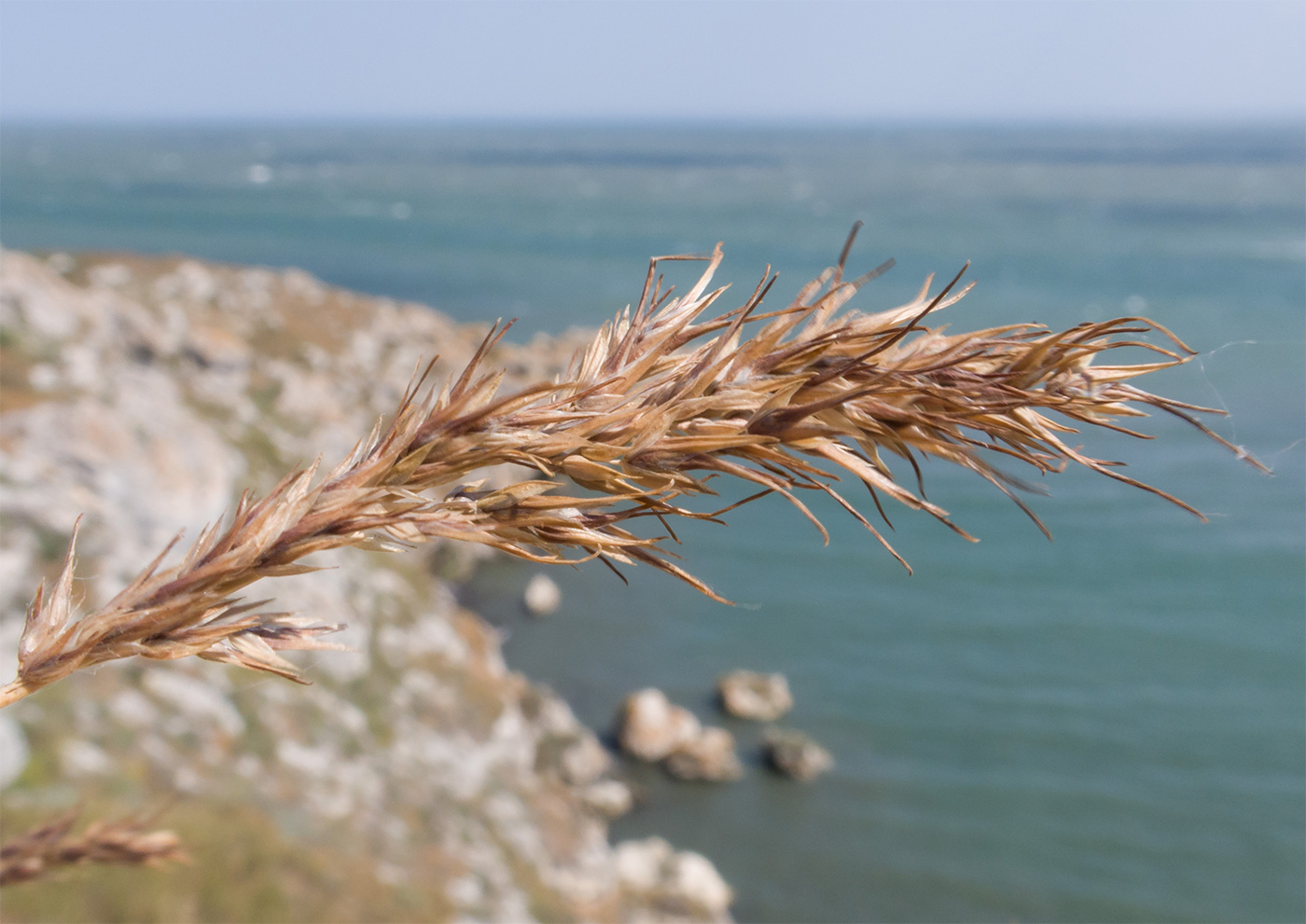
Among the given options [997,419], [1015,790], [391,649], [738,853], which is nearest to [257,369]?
[391,649]

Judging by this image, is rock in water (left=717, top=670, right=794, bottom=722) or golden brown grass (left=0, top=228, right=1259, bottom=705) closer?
golden brown grass (left=0, top=228, right=1259, bottom=705)

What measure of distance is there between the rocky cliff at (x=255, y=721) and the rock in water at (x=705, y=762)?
1.14 metres

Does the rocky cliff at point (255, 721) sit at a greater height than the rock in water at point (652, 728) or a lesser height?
greater

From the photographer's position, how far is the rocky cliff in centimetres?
647

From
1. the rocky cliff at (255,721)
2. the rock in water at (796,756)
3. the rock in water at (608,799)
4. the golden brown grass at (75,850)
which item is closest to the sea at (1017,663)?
the rock in water at (796,756)

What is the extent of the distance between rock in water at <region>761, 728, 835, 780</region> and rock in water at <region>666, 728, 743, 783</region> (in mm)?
593

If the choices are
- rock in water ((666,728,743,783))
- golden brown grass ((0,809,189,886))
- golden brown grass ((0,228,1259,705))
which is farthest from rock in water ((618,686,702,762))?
golden brown grass ((0,228,1259,705))

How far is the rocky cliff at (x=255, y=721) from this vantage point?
255 inches

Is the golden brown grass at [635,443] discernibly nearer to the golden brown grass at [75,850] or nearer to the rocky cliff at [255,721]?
the golden brown grass at [75,850]

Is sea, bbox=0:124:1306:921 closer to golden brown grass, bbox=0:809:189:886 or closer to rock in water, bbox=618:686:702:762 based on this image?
rock in water, bbox=618:686:702:762

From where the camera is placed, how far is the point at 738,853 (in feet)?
42.6

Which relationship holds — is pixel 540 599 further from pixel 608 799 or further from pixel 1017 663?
pixel 1017 663

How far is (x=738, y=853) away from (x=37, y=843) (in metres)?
12.8

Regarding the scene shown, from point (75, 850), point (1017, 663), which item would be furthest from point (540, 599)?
point (75, 850)
